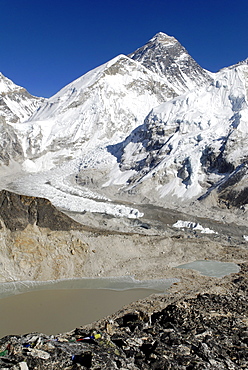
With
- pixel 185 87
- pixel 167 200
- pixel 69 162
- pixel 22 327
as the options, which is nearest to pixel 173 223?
pixel 167 200

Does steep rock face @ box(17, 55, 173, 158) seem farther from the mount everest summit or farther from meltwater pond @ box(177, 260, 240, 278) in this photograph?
meltwater pond @ box(177, 260, 240, 278)

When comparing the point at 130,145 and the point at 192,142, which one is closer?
the point at 192,142

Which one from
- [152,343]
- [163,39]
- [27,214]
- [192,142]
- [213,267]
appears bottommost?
[152,343]

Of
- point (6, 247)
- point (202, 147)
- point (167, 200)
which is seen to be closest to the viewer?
point (6, 247)

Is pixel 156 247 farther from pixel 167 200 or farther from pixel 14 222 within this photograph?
pixel 167 200

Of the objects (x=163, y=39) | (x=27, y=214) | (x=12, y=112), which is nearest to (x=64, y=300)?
(x=27, y=214)

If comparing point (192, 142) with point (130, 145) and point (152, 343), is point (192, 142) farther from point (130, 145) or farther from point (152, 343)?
point (152, 343)

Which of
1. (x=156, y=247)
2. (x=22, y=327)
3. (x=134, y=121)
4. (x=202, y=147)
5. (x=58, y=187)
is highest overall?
(x=134, y=121)

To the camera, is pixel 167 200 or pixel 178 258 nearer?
pixel 178 258

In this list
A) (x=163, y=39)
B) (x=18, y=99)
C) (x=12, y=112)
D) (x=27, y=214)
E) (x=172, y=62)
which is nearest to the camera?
(x=27, y=214)
